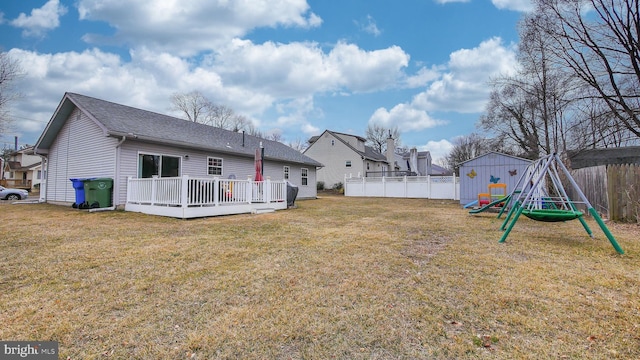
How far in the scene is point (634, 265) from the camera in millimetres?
3934

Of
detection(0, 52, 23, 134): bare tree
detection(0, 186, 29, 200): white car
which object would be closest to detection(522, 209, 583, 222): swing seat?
detection(0, 186, 29, 200): white car

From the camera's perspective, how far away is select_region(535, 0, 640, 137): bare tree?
9.84 m

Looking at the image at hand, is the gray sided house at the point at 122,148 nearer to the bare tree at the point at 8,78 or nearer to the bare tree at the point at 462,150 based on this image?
the bare tree at the point at 8,78

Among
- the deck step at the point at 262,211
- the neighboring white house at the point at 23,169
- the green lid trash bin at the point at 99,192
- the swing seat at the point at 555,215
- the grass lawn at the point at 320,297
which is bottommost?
the grass lawn at the point at 320,297

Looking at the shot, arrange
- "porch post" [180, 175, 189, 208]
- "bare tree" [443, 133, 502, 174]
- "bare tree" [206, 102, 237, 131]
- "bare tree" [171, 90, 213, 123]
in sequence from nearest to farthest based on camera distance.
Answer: "porch post" [180, 175, 189, 208] < "bare tree" [171, 90, 213, 123] < "bare tree" [206, 102, 237, 131] < "bare tree" [443, 133, 502, 174]

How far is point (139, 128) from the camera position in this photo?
10.5 metres

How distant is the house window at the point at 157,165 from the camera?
10.5 metres

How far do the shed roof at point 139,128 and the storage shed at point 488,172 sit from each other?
9981 millimetres

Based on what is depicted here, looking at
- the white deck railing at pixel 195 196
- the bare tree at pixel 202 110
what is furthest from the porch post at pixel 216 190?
the bare tree at pixel 202 110

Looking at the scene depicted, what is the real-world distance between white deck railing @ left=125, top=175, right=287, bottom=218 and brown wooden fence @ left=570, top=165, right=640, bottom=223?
10.5 m

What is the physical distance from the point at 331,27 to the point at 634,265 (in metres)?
13.4

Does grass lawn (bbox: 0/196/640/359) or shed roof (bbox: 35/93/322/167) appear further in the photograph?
shed roof (bbox: 35/93/322/167)

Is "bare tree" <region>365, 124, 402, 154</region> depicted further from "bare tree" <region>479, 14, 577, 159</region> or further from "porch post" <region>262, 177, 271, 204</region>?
"porch post" <region>262, 177, 271, 204</region>

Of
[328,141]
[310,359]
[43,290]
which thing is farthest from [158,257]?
[328,141]
